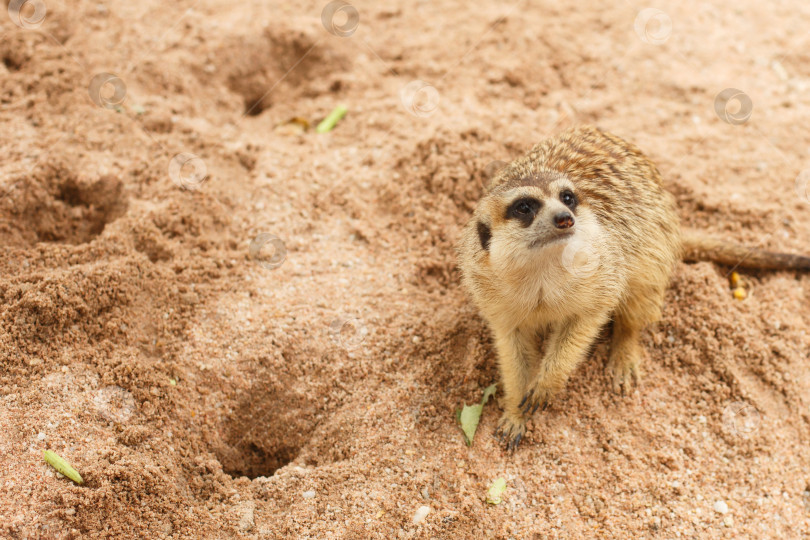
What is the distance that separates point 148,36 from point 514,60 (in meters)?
2.44

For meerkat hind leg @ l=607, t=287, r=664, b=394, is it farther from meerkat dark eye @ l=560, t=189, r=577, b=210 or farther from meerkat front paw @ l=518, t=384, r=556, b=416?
meerkat dark eye @ l=560, t=189, r=577, b=210

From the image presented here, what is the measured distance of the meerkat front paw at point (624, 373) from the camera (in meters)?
2.79

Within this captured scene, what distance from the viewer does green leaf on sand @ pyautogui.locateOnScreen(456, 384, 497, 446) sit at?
2.61m

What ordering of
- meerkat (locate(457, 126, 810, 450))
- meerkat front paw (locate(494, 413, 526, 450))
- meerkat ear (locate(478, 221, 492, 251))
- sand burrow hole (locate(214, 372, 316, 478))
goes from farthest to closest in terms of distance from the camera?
sand burrow hole (locate(214, 372, 316, 478))
meerkat front paw (locate(494, 413, 526, 450))
meerkat ear (locate(478, 221, 492, 251))
meerkat (locate(457, 126, 810, 450))

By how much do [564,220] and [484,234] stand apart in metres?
0.46

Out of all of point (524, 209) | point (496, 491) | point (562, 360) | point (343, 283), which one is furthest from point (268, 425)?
point (524, 209)

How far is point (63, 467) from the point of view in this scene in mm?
2252

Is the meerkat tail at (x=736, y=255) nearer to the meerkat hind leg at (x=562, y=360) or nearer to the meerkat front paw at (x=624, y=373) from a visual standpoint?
the meerkat front paw at (x=624, y=373)

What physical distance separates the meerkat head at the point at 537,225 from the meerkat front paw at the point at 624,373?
26.5 inches

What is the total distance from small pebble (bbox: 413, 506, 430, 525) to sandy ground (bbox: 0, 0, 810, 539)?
2cm

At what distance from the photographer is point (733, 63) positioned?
434cm

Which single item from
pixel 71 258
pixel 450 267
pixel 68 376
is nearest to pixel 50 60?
pixel 71 258

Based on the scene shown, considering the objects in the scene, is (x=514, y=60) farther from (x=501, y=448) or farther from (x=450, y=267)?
(x=501, y=448)

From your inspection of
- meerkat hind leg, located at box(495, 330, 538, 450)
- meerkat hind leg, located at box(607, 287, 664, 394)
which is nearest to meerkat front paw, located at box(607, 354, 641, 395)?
meerkat hind leg, located at box(607, 287, 664, 394)
